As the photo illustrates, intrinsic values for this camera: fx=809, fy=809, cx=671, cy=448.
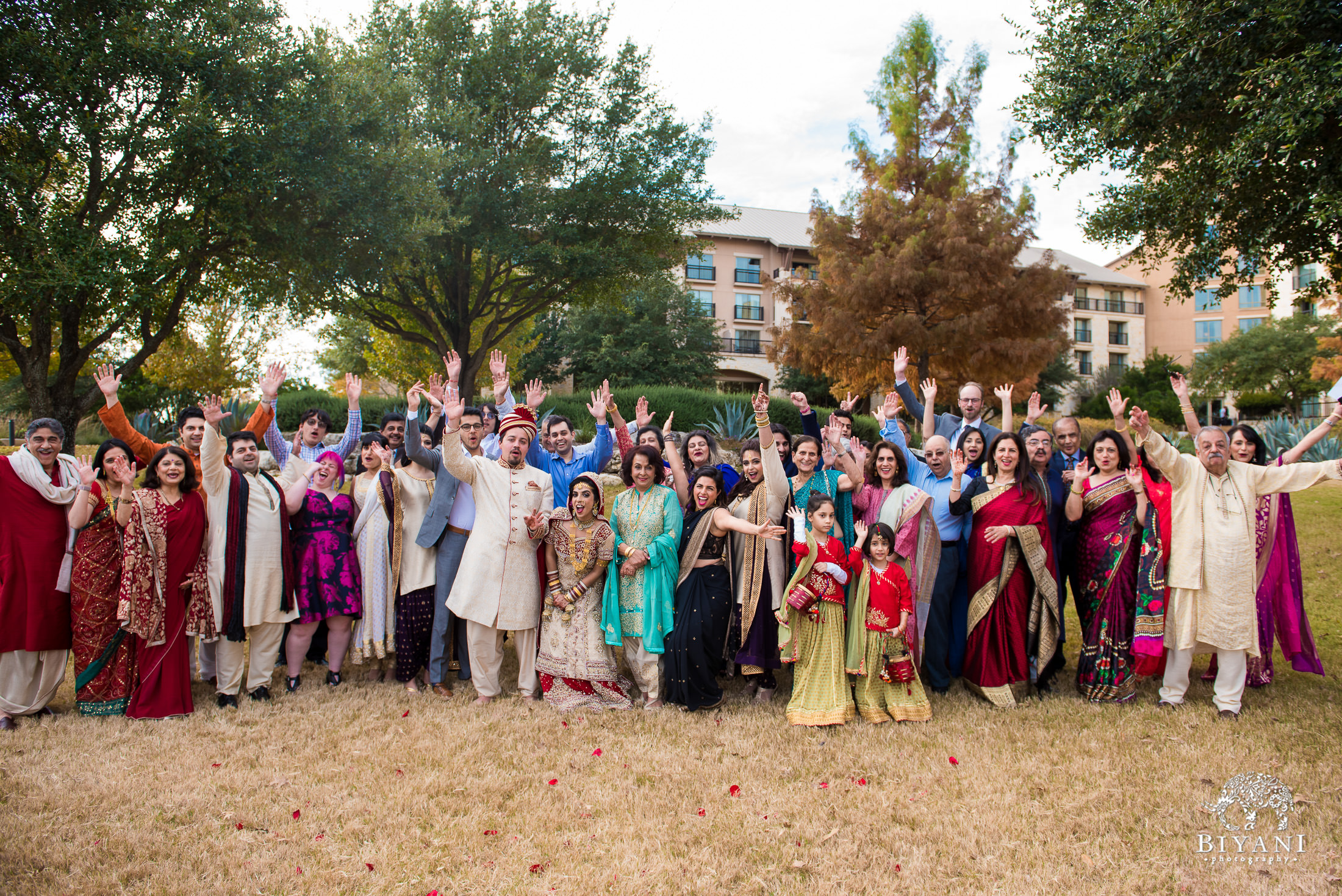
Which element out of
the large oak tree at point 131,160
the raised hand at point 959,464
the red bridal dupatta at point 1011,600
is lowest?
the red bridal dupatta at point 1011,600

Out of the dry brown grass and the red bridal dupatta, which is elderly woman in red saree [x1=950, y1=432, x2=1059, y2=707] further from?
the dry brown grass

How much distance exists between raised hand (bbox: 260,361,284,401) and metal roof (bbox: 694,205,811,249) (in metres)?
28.9

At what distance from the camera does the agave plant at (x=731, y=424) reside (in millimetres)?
16469

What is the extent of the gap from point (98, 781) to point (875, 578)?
13.9 feet

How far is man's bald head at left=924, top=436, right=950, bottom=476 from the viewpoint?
18.3 ft

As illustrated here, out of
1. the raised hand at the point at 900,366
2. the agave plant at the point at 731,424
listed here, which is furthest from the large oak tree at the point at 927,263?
the raised hand at the point at 900,366

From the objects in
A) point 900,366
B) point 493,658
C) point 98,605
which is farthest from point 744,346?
point 98,605

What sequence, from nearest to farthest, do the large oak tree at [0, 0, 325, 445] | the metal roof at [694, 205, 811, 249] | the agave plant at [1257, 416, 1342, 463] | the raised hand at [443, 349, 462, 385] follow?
the raised hand at [443, 349, 462, 385] < the large oak tree at [0, 0, 325, 445] < the agave plant at [1257, 416, 1342, 463] < the metal roof at [694, 205, 811, 249]

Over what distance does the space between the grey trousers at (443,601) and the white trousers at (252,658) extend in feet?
3.24

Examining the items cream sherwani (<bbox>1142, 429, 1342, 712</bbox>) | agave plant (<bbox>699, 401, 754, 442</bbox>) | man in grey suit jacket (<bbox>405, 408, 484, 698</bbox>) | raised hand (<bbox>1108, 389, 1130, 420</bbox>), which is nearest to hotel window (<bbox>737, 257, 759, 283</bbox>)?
agave plant (<bbox>699, 401, 754, 442</bbox>)

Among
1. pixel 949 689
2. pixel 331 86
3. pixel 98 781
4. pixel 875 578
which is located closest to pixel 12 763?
pixel 98 781

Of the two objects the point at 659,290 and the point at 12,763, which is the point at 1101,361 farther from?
the point at 12,763

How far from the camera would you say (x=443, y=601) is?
5555 millimetres

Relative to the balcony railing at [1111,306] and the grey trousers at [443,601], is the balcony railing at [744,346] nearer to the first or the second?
the balcony railing at [1111,306]
